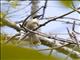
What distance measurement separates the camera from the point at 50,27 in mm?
747

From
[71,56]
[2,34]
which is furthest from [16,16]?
[71,56]

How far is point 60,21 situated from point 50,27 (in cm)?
5

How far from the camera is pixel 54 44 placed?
0.62m

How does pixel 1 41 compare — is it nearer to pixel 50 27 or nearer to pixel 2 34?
pixel 2 34

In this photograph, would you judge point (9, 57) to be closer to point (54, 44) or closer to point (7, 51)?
point (7, 51)

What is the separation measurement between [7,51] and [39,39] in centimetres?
10

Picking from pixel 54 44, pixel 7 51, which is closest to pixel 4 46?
pixel 7 51

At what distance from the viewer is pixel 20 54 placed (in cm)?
60

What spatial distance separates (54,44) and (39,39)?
0.15ft

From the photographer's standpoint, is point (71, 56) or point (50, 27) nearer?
point (71, 56)

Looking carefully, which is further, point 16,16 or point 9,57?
point 16,16

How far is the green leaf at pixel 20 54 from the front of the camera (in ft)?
1.89

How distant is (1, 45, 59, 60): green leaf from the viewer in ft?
1.89

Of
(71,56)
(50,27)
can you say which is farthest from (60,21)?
(71,56)
